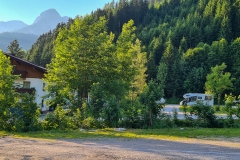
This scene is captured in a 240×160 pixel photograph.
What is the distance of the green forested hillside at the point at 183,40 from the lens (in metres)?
66.4

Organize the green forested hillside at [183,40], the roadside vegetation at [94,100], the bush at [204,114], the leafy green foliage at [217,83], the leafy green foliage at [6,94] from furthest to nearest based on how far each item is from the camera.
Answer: the green forested hillside at [183,40]
the leafy green foliage at [217,83]
the bush at [204,114]
the leafy green foliage at [6,94]
the roadside vegetation at [94,100]

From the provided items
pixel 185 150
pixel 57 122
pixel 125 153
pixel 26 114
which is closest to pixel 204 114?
pixel 185 150

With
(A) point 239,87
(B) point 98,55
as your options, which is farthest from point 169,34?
(B) point 98,55

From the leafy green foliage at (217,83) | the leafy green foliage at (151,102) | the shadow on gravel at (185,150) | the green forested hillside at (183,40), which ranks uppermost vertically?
the green forested hillside at (183,40)

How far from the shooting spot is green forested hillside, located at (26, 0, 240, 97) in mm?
66438

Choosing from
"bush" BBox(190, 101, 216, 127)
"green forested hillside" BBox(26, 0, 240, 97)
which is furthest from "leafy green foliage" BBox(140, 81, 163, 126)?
"green forested hillside" BBox(26, 0, 240, 97)

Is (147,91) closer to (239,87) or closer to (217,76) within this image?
(217,76)

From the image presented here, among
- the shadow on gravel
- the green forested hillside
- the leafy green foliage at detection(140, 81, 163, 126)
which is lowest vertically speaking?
the shadow on gravel

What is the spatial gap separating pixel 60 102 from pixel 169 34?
7601cm

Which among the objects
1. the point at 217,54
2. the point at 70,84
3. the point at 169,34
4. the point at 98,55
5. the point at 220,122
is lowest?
the point at 220,122

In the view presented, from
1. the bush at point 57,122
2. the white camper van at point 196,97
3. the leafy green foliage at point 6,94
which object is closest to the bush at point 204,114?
the bush at point 57,122

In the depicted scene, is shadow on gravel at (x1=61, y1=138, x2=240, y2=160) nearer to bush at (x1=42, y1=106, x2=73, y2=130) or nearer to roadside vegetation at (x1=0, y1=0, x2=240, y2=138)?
roadside vegetation at (x1=0, y1=0, x2=240, y2=138)

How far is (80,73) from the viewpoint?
1809 cm

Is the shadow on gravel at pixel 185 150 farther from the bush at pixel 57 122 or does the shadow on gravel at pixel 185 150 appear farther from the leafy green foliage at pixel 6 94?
the leafy green foliage at pixel 6 94
